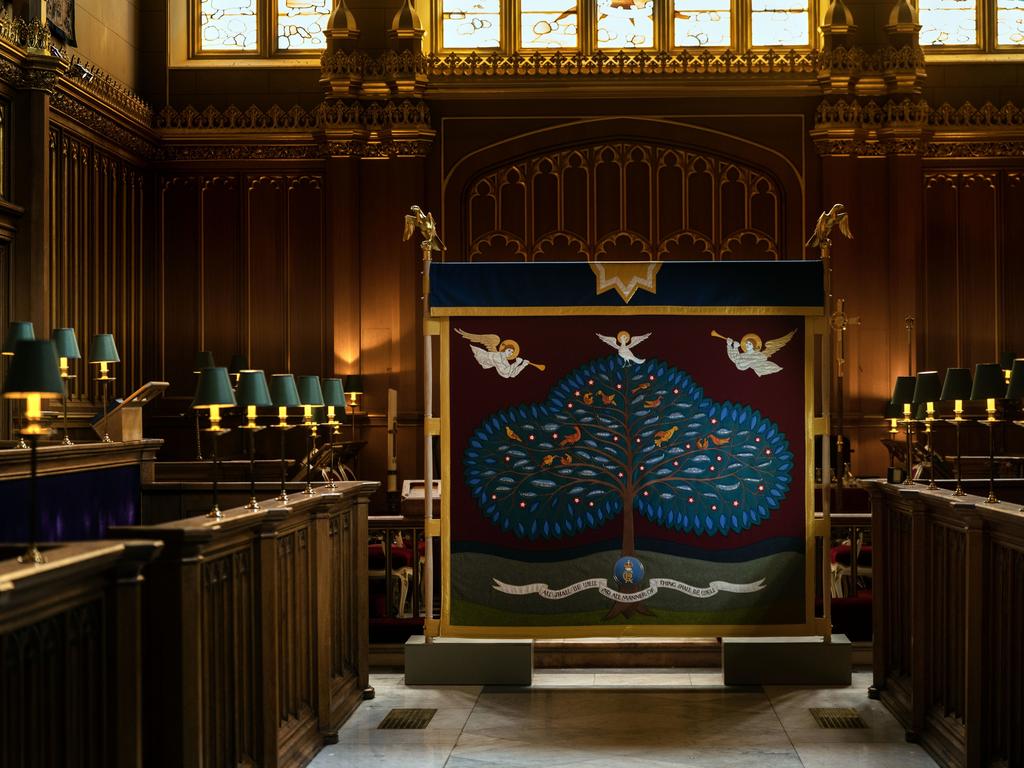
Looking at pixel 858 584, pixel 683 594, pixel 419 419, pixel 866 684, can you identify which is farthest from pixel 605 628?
pixel 419 419

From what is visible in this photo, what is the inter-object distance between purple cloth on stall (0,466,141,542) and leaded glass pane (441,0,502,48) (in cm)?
677

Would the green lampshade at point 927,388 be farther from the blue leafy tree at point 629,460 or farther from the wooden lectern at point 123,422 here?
the wooden lectern at point 123,422

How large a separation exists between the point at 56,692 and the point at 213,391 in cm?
216

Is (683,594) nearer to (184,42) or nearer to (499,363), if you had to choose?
(499,363)

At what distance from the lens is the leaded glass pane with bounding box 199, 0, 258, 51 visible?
13133mm

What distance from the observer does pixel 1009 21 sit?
13.0 m

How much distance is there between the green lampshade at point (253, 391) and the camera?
5441 mm

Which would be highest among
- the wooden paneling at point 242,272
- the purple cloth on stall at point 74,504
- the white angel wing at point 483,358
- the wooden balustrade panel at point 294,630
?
the wooden paneling at point 242,272

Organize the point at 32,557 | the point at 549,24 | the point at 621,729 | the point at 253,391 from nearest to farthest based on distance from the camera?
1. the point at 32,557
2. the point at 253,391
3. the point at 621,729
4. the point at 549,24

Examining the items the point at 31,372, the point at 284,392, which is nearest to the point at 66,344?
the point at 284,392

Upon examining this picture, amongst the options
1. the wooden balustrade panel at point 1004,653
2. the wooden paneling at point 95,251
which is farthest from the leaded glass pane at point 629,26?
the wooden balustrade panel at point 1004,653

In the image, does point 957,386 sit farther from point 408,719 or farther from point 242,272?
point 242,272

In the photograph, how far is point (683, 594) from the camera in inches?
269

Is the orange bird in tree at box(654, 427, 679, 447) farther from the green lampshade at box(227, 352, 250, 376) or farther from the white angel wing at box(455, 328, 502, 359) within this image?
the green lampshade at box(227, 352, 250, 376)
